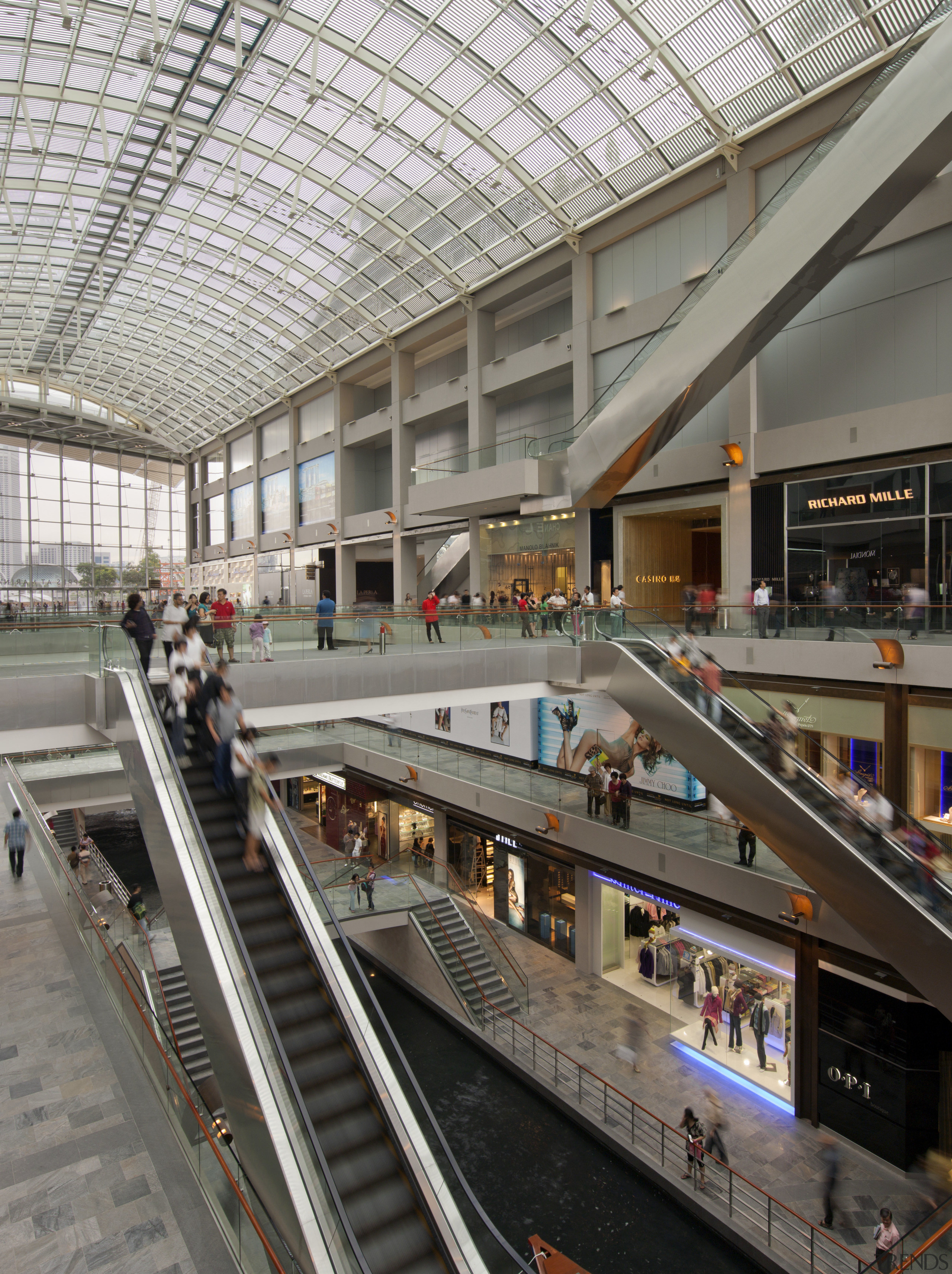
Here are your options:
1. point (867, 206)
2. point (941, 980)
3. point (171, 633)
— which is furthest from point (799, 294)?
point (171, 633)

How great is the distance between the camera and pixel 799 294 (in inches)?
588

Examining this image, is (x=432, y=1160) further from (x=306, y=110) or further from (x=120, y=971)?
(x=306, y=110)

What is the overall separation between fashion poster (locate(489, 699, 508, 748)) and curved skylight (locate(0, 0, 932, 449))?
1558 centimetres

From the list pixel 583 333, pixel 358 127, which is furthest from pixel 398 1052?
pixel 358 127

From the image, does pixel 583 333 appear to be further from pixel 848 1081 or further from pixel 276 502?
pixel 276 502

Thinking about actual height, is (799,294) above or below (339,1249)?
above

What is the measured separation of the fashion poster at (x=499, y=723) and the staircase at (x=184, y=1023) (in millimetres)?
11402

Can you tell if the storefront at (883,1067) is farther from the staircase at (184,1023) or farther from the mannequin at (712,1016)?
the staircase at (184,1023)

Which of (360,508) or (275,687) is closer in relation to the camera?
(275,687)

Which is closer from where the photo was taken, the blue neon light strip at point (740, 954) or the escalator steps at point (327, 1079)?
the escalator steps at point (327, 1079)

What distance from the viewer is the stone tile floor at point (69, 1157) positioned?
237 inches

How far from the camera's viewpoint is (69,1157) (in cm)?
726

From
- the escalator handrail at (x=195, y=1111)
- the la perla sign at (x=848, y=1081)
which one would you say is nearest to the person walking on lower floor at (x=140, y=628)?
the escalator handrail at (x=195, y=1111)

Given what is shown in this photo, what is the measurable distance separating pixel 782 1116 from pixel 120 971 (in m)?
11.5
